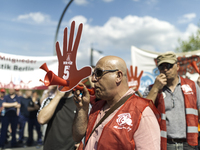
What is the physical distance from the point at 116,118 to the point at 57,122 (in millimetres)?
1316

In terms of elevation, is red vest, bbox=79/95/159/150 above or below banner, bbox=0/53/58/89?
below

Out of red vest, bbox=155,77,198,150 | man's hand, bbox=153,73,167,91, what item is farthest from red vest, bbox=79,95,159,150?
red vest, bbox=155,77,198,150

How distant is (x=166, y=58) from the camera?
267 centimetres

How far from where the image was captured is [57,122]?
263cm

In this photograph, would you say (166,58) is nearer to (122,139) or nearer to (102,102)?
(102,102)

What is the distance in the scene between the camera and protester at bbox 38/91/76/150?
8.31 ft

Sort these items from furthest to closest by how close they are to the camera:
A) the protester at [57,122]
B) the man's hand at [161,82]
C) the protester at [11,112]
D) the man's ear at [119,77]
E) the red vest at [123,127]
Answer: the protester at [11,112] < the protester at [57,122] < the man's hand at [161,82] < the man's ear at [119,77] < the red vest at [123,127]

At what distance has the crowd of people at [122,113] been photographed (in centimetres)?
146

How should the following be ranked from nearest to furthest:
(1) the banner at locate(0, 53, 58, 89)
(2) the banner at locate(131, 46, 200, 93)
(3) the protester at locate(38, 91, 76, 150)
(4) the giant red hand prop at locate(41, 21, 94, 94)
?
(4) the giant red hand prop at locate(41, 21, 94, 94) → (3) the protester at locate(38, 91, 76, 150) → (1) the banner at locate(0, 53, 58, 89) → (2) the banner at locate(131, 46, 200, 93)

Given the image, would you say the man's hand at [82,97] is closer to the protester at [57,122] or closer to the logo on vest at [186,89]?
the protester at [57,122]

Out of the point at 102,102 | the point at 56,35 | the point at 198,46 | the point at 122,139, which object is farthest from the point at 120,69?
the point at 198,46

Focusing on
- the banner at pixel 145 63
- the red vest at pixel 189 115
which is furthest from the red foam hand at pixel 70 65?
the banner at pixel 145 63

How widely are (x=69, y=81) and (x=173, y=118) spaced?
149cm

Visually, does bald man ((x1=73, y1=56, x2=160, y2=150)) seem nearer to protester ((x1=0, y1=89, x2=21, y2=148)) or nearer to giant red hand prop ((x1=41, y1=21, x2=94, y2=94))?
giant red hand prop ((x1=41, y1=21, x2=94, y2=94))
